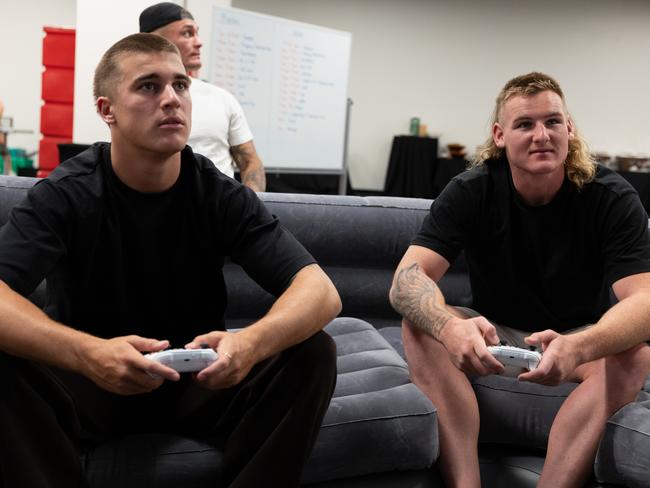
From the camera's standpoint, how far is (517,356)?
162 centimetres

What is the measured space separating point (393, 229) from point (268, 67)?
10.5 feet

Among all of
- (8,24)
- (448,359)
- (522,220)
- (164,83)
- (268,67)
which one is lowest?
(448,359)

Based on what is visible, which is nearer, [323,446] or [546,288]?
[323,446]

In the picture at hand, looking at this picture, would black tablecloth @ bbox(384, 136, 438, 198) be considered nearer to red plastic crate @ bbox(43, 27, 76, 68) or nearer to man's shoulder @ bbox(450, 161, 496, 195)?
red plastic crate @ bbox(43, 27, 76, 68)

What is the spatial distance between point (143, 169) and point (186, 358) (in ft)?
1.69

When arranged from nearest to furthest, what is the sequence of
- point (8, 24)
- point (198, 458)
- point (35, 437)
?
point (35, 437) → point (198, 458) → point (8, 24)

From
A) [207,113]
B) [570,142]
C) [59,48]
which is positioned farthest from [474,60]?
[570,142]

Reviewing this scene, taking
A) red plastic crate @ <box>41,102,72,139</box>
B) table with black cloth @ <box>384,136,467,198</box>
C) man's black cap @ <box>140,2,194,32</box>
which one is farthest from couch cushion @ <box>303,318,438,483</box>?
table with black cloth @ <box>384,136,467,198</box>

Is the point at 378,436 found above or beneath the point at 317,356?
beneath

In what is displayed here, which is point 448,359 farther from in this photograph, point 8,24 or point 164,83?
point 8,24

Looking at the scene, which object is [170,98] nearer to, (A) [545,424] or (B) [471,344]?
(B) [471,344]

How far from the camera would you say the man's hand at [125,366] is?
134 cm

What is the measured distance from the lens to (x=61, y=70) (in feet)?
20.1

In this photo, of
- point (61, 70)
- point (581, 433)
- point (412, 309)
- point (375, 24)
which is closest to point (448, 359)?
point (412, 309)
